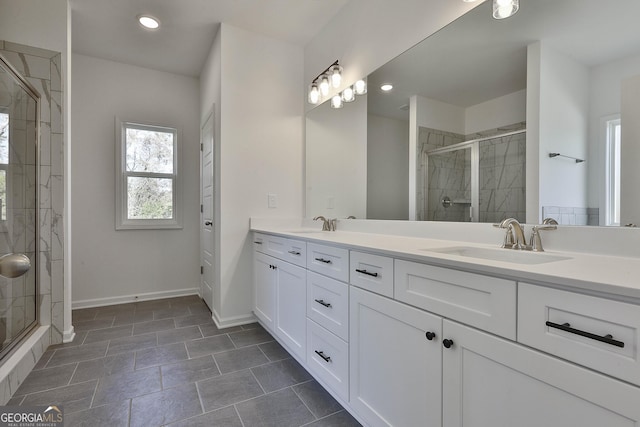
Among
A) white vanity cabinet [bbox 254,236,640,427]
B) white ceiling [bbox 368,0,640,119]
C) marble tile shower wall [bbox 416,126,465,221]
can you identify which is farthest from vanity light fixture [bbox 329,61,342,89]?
white vanity cabinet [bbox 254,236,640,427]

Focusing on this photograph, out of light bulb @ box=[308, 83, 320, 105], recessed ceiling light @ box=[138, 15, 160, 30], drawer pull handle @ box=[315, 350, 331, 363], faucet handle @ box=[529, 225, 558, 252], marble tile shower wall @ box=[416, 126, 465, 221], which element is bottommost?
drawer pull handle @ box=[315, 350, 331, 363]

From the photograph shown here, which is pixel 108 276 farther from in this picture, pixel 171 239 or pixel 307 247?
pixel 307 247

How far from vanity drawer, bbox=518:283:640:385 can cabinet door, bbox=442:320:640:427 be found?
1.1 inches

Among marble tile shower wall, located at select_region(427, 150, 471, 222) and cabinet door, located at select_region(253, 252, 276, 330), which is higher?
marble tile shower wall, located at select_region(427, 150, 471, 222)

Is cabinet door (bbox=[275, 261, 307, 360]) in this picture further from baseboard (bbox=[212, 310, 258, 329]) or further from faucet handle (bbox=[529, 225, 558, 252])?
faucet handle (bbox=[529, 225, 558, 252])

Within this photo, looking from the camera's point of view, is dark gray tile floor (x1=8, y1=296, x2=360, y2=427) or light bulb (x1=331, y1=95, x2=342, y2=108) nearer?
dark gray tile floor (x1=8, y1=296, x2=360, y2=427)

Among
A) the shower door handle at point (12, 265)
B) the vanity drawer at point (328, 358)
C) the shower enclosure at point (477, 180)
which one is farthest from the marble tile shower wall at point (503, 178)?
the shower door handle at point (12, 265)

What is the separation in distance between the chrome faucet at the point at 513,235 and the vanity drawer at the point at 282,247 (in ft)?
3.33

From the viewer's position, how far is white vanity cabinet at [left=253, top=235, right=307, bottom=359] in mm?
1835

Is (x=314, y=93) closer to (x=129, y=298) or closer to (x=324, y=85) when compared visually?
(x=324, y=85)

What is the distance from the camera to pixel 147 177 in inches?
133

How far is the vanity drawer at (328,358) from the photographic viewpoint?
56.3 inches

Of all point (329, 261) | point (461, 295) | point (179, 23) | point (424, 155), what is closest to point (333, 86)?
point (424, 155)

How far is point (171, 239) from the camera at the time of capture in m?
3.51
